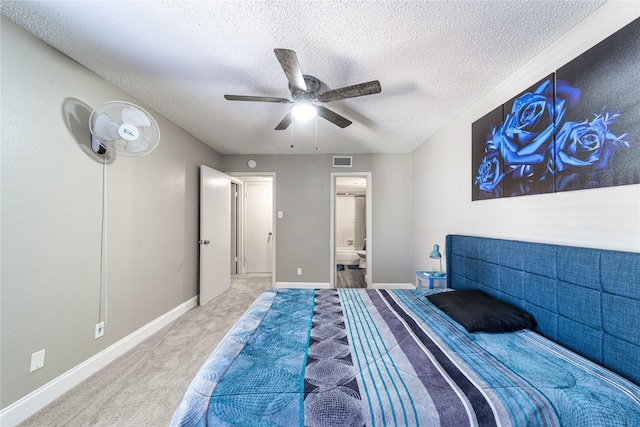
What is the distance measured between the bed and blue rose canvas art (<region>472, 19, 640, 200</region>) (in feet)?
1.40

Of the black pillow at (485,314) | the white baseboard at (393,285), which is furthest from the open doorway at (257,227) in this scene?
the black pillow at (485,314)

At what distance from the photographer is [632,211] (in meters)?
1.13

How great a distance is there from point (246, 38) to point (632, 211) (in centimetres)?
229

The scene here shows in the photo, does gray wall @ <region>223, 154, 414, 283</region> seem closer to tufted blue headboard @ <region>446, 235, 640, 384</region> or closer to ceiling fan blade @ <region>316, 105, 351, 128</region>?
ceiling fan blade @ <region>316, 105, 351, 128</region>

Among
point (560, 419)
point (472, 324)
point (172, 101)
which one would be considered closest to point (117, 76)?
point (172, 101)

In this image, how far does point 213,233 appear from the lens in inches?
144

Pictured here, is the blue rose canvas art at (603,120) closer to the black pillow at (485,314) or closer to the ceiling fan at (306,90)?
the black pillow at (485,314)

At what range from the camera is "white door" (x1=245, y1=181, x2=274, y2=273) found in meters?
5.46

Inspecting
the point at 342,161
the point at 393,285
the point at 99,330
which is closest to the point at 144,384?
the point at 99,330

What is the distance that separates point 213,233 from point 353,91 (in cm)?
294

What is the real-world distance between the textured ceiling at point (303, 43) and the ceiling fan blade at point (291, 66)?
238 mm

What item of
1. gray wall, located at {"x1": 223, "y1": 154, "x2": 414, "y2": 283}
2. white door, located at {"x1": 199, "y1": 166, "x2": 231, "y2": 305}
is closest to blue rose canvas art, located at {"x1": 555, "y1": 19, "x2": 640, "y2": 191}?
gray wall, located at {"x1": 223, "y1": 154, "x2": 414, "y2": 283}

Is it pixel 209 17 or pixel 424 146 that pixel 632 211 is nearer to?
pixel 209 17

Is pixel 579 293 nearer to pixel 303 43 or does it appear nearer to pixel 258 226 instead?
pixel 303 43
